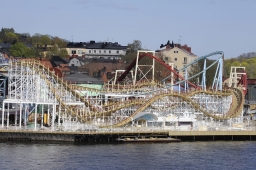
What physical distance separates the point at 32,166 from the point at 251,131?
2825 cm

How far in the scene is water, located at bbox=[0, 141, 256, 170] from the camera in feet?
208

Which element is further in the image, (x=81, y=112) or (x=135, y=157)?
(x=81, y=112)

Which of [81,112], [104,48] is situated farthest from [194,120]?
[104,48]

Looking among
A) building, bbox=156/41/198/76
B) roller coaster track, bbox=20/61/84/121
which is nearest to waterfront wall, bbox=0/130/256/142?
roller coaster track, bbox=20/61/84/121

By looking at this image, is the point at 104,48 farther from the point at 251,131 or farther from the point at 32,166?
the point at 32,166

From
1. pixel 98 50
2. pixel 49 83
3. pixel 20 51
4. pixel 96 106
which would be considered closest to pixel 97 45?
pixel 98 50

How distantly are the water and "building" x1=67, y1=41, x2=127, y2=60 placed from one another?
102 meters

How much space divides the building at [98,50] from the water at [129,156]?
101900 millimetres

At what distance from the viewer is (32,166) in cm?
6238

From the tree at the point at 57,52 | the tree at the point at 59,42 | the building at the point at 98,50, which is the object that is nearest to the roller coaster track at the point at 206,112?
the tree at the point at 57,52

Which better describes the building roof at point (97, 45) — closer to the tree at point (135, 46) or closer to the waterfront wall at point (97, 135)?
the tree at point (135, 46)

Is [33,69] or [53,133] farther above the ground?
[33,69]

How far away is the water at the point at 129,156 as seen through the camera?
63438 mm

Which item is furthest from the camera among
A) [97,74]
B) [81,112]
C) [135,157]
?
[97,74]
